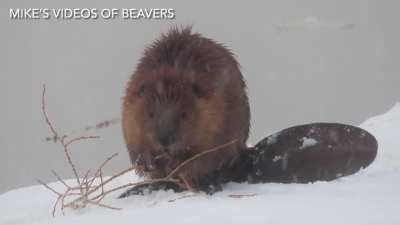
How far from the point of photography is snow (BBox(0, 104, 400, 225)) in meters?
2.21

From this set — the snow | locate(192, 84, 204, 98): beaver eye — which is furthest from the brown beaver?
the snow

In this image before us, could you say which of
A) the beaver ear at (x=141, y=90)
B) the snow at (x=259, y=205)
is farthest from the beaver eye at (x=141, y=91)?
the snow at (x=259, y=205)

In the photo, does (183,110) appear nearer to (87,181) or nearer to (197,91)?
(197,91)

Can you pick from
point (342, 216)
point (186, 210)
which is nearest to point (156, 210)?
point (186, 210)

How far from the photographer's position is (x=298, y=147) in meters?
3.51

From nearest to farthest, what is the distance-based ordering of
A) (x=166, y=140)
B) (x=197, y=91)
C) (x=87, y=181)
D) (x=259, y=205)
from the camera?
(x=259, y=205) < (x=166, y=140) < (x=87, y=181) < (x=197, y=91)

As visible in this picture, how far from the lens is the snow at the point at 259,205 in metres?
2.21

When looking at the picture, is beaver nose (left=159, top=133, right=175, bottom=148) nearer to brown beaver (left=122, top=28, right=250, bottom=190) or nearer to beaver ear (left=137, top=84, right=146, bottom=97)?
brown beaver (left=122, top=28, right=250, bottom=190)

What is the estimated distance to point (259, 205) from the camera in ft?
8.11

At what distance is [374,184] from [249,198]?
Answer: 28.3 inches

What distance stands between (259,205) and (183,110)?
0.83 m

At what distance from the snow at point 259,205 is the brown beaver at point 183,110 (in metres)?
0.17

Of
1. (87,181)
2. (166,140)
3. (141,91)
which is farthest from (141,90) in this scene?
(87,181)

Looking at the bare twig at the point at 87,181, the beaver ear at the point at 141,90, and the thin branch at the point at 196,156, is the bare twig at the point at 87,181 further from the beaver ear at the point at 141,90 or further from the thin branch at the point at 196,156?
the beaver ear at the point at 141,90
